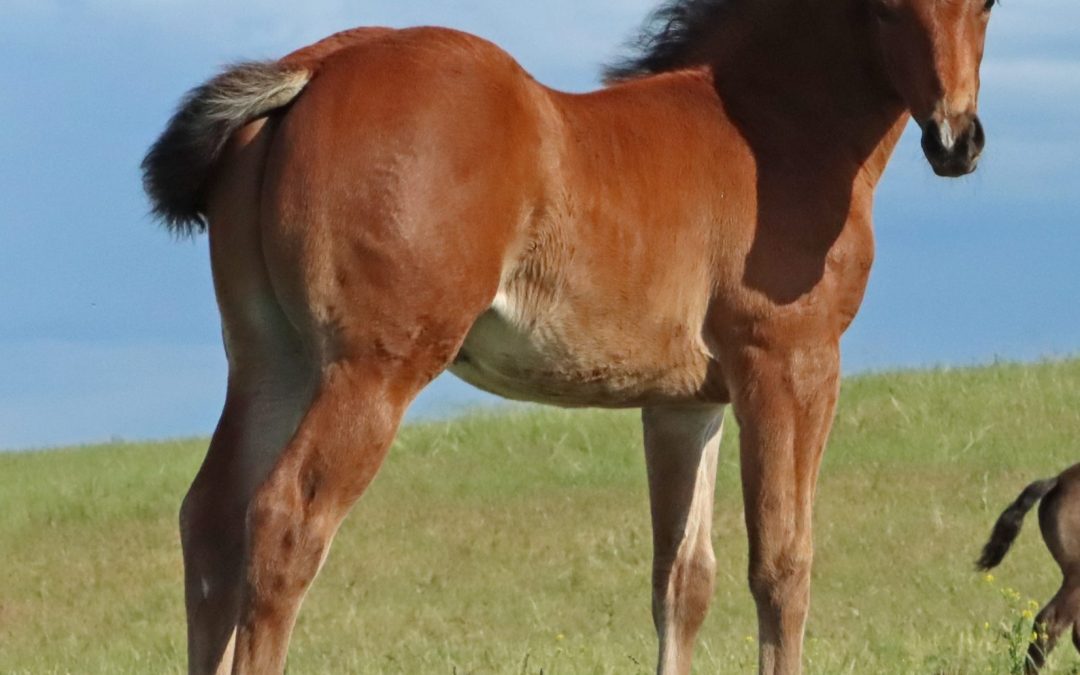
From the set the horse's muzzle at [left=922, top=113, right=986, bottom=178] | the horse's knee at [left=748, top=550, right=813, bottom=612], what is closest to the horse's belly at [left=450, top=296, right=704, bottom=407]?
the horse's knee at [left=748, top=550, right=813, bottom=612]

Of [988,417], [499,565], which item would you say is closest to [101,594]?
[499,565]

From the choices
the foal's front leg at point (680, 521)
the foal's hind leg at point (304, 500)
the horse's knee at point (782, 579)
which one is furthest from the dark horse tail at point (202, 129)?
the horse's knee at point (782, 579)

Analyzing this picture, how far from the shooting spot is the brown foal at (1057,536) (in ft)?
30.8

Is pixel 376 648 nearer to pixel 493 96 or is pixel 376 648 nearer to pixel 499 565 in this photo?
pixel 499 565

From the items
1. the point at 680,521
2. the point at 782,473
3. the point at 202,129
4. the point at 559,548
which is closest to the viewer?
the point at 202,129

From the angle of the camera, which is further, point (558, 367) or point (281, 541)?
point (558, 367)

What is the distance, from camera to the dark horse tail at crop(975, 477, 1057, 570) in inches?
382

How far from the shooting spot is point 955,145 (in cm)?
526

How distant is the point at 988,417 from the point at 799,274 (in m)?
11.7

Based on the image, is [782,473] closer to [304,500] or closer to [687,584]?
[687,584]

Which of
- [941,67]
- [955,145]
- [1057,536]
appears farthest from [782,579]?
[1057,536]

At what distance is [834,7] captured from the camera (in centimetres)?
597

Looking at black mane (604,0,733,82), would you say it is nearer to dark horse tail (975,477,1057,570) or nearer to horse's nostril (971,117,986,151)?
horse's nostril (971,117,986,151)

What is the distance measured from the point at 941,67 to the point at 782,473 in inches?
59.1
